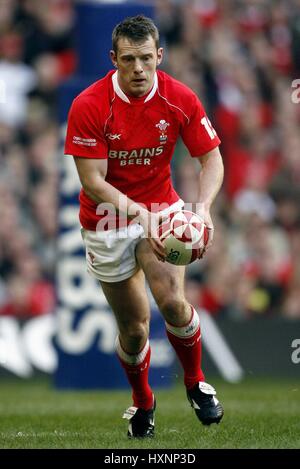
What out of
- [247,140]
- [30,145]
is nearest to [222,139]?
[247,140]

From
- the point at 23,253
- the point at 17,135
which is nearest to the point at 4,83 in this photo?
the point at 17,135

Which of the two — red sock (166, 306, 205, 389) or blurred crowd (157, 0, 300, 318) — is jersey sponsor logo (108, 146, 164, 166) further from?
blurred crowd (157, 0, 300, 318)

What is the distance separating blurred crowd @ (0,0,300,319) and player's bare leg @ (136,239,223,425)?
20.8ft

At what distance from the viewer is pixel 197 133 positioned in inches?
285

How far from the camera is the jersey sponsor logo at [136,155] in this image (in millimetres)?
7140

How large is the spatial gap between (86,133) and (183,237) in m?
0.83

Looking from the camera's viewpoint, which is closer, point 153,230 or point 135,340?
point 153,230

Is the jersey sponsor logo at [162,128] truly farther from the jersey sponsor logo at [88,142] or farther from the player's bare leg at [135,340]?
the player's bare leg at [135,340]

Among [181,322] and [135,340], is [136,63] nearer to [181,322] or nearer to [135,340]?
[181,322]

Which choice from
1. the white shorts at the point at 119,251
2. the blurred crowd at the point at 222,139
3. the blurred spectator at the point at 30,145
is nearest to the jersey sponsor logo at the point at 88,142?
the white shorts at the point at 119,251

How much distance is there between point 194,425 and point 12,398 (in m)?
3.08

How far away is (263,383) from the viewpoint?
12.1 m

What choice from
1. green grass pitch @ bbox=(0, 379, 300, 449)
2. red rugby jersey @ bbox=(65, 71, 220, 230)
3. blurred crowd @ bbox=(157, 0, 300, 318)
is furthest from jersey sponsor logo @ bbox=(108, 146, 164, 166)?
blurred crowd @ bbox=(157, 0, 300, 318)

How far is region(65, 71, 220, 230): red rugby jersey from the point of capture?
7.02 meters
